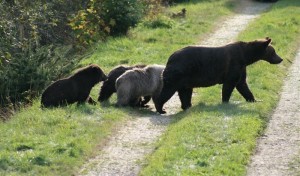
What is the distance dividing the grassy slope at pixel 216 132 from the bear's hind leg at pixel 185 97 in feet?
0.78

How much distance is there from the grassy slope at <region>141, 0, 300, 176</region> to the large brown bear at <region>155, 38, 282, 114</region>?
0.43 metres

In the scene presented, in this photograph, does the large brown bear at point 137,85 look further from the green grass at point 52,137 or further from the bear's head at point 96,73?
the green grass at point 52,137

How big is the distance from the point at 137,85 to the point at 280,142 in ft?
15.0

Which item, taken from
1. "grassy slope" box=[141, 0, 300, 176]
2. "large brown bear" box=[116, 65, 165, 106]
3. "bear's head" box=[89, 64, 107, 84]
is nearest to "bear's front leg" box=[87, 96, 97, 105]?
"bear's head" box=[89, 64, 107, 84]

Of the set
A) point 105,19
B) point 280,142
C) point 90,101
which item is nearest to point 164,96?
point 90,101

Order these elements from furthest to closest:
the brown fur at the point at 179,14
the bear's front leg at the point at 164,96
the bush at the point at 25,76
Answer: the brown fur at the point at 179,14 < the bush at the point at 25,76 < the bear's front leg at the point at 164,96

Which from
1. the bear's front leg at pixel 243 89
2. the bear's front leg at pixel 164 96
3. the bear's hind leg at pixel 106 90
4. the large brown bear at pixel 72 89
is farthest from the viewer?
the bear's hind leg at pixel 106 90

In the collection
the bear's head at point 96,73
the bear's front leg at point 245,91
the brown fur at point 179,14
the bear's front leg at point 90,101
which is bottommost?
the brown fur at point 179,14

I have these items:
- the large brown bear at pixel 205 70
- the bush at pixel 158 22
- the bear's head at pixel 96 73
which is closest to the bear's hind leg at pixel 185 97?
the large brown bear at pixel 205 70

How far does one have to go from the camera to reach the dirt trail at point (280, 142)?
38.3 ft

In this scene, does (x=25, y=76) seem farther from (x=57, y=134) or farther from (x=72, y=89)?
(x=57, y=134)

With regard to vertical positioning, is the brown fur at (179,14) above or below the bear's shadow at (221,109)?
below

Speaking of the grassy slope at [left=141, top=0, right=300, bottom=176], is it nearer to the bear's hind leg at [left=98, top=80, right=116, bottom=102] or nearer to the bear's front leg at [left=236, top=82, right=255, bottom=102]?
the bear's front leg at [left=236, top=82, right=255, bottom=102]

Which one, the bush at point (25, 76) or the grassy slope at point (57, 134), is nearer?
the grassy slope at point (57, 134)
